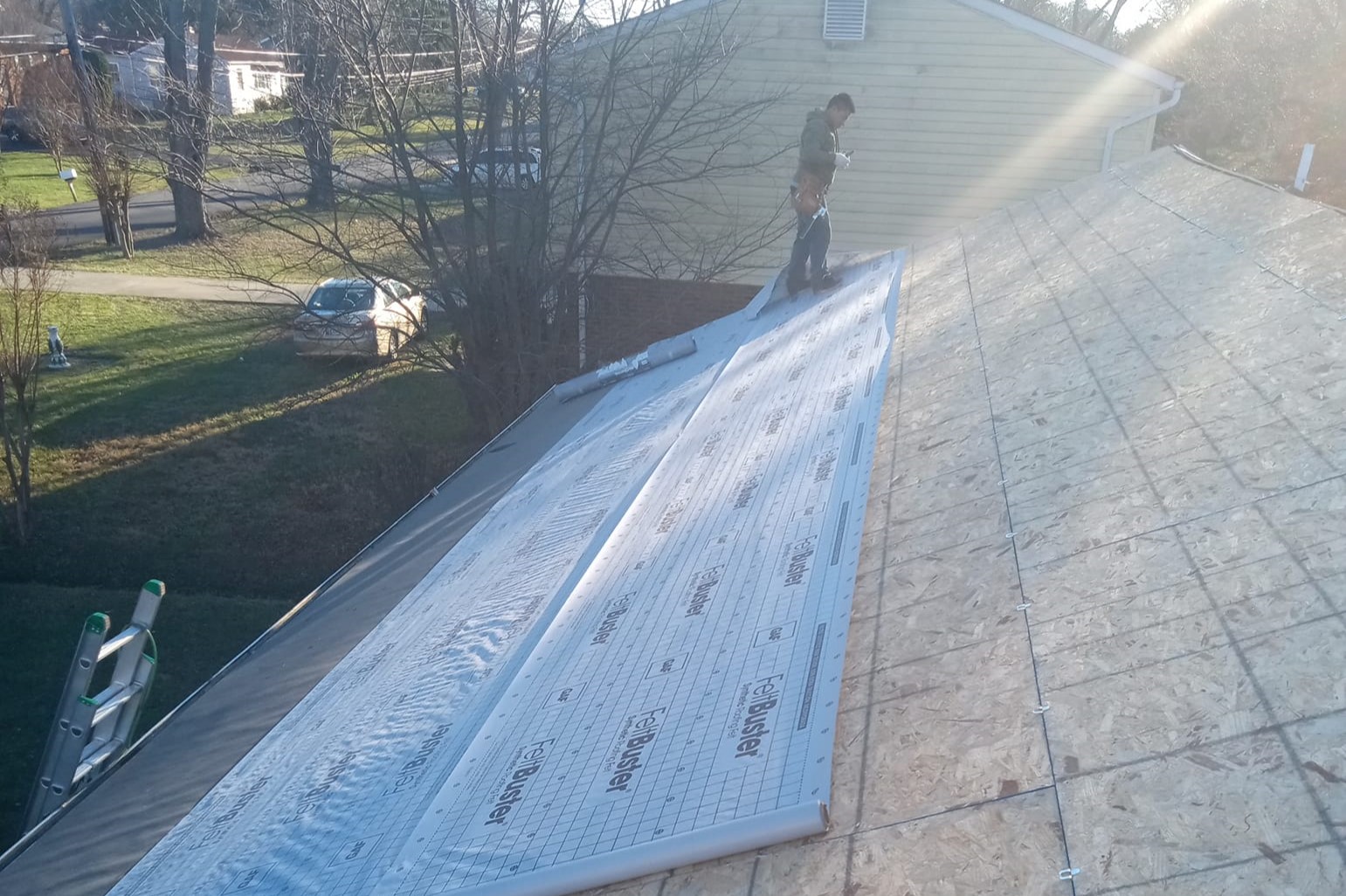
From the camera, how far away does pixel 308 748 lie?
445cm

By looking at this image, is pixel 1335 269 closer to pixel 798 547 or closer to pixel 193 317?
pixel 798 547

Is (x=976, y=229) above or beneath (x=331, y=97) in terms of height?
beneath

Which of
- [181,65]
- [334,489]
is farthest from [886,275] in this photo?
[181,65]

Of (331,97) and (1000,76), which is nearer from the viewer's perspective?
(331,97)

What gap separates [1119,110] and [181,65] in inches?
710

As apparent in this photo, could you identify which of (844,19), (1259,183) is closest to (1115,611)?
(1259,183)

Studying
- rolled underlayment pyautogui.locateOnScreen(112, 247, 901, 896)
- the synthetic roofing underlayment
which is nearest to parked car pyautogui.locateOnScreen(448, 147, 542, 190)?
rolled underlayment pyautogui.locateOnScreen(112, 247, 901, 896)

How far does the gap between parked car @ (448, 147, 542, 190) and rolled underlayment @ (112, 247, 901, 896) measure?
713cm

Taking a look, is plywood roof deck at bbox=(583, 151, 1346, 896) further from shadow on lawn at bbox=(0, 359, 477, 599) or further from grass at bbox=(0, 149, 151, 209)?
grass at bbox=(0, 149, 151, 209)

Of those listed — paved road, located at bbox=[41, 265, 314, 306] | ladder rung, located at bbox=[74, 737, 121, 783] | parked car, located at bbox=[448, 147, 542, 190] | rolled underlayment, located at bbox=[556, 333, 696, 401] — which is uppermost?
parked car, located at bbox=[448, 147, 542, 190]

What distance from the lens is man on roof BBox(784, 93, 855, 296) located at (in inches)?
324

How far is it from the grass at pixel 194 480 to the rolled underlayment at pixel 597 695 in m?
4.85

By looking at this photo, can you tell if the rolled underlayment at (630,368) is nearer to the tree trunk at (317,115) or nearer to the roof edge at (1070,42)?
the tree trunk at (317,115)

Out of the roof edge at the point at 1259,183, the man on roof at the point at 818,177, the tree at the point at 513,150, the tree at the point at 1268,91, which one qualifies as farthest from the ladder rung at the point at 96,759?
the tree at the point at 1268,91
